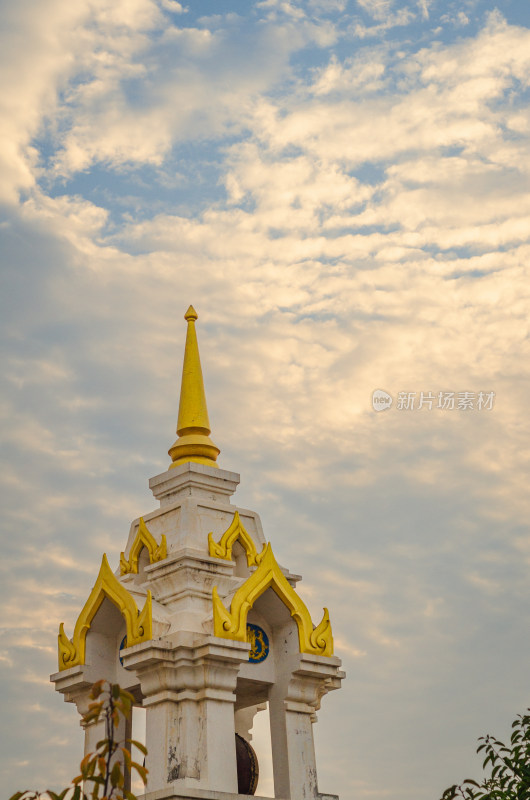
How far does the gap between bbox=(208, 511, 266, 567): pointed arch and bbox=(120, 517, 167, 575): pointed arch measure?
A: 0.92m

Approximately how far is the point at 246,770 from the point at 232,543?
409 cm

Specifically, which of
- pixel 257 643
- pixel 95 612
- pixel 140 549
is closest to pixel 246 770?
pixel 257 643

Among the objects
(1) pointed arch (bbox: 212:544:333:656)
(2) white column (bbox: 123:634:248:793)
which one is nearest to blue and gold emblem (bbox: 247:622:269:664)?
(1) pointed arch (bbox: 212:544:333:656)

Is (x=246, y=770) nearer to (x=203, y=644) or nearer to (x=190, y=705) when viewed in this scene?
(x=190, y=705)

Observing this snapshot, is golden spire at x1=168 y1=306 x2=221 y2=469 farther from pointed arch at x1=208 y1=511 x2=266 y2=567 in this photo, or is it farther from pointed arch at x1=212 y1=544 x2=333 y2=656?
pointed arch at x1=212 y1=544 x2=333 y2=656

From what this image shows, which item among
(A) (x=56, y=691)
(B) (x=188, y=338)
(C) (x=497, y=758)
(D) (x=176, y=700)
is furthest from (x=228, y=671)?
(B) (x=188, y=338)

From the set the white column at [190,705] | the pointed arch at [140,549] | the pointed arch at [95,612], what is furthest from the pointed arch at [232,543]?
the white column at [190,705]

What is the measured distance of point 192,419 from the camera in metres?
21.1

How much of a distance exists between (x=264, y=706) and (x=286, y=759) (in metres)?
3.10

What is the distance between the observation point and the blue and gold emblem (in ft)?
60.2

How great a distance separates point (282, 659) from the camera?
726 inches

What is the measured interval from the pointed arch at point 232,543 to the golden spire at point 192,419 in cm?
170

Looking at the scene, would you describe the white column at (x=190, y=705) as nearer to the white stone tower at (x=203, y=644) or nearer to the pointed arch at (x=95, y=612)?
the white stone tower at (x=203, y=644)

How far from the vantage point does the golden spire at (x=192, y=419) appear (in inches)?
814
